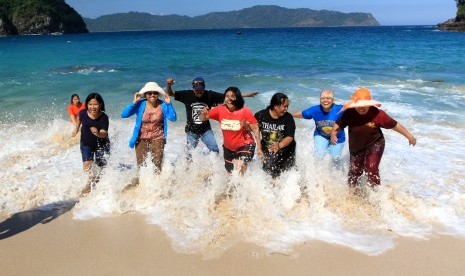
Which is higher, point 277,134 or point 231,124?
point 231,124

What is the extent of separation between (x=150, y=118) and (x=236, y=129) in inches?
50.9

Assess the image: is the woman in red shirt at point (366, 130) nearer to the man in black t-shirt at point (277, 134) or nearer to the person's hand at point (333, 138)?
the person's hand at point (333, 138)

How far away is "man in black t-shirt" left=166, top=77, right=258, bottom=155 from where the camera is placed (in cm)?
630


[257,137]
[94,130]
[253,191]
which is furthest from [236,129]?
[94,130]

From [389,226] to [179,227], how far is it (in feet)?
8.59

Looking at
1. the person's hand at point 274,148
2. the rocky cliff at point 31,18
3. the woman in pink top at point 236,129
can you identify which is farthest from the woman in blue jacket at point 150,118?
the rocky cliff at point 31,18

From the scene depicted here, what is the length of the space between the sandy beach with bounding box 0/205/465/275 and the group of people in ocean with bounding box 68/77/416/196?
3.86 ft

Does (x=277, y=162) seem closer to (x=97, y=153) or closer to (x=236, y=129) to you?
(x=236, y=129)

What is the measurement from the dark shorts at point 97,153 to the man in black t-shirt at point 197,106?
50.5 inches

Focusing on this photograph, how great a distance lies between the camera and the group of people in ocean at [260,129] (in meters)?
5.09

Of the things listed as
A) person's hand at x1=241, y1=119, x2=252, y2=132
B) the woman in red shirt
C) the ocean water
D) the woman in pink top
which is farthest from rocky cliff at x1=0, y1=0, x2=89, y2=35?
the woman in red shirt

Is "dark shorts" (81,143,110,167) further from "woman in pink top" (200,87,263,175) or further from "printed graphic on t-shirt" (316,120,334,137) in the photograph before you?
"printed graphic on t-shirt" (316,120,334,137)

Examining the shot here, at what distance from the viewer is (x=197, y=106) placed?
20.7 feet

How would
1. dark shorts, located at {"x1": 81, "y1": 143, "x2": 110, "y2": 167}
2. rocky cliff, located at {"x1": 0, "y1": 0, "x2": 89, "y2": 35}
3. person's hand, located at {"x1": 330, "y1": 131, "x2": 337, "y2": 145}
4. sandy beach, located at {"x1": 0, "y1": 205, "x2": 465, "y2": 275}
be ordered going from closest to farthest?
sandy beach, located at {"x1": 0, "y1": 205, "x2": 465, "y2": 275}
person's hand, located at {"x1": 330, "y1": 131, "x2": 337, "y2": 145}
dark shorts, located at {"x1": 81, "y1": 143, "x2": 110, "y2": 167}
rocky cliff, located at {"x1": 0, "y1": 0, "x2": 89, "y2": 35}
